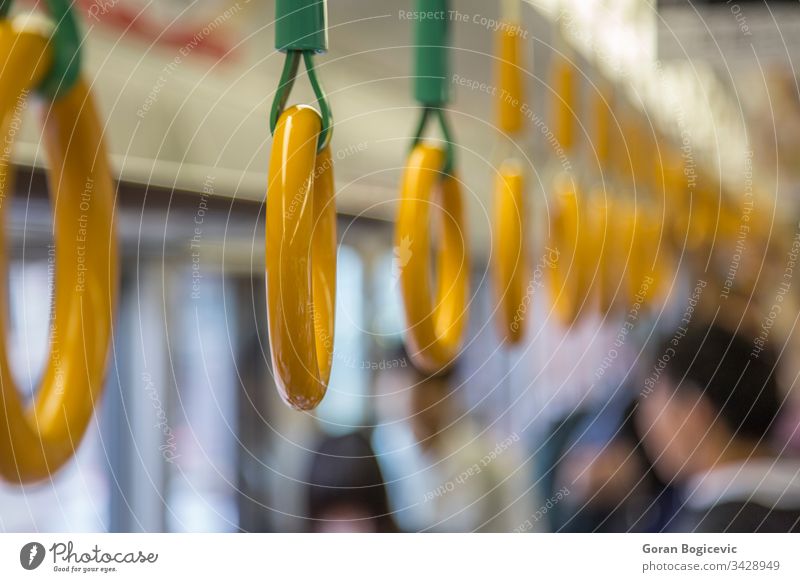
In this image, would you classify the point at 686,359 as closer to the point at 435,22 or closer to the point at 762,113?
the point at 762,113

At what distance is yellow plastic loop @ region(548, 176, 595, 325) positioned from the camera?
24.3 inches

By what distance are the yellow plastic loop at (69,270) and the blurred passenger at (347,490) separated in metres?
0.28

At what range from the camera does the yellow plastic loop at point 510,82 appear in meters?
0.53

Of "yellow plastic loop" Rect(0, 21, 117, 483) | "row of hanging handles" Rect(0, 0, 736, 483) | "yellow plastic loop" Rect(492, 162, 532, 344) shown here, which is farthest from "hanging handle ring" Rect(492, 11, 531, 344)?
"yellow plastic loop" Rect(0, 21, 117, 483)

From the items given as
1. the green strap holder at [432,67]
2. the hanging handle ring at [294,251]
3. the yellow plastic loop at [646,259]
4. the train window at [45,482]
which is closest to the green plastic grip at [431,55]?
the green strap holder at [432,67]

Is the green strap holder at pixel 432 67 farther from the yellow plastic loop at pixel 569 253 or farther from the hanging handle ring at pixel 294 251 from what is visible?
the yellow plastic loop at pixel 569 253

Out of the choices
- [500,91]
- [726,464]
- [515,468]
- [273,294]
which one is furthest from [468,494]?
[273,294]

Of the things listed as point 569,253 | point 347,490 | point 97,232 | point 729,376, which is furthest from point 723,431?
point 97,232

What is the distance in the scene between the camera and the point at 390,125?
67cm

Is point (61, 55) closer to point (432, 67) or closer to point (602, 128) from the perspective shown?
point (432, 67)

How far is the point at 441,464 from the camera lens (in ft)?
2.60

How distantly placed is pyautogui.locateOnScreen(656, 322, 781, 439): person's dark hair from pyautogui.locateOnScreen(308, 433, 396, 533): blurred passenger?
218mm

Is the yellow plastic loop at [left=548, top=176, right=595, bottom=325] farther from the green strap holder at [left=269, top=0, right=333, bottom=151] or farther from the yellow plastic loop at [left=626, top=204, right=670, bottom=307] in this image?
the green strap holder at [left=269, top=0, right=333, bottom=151]
